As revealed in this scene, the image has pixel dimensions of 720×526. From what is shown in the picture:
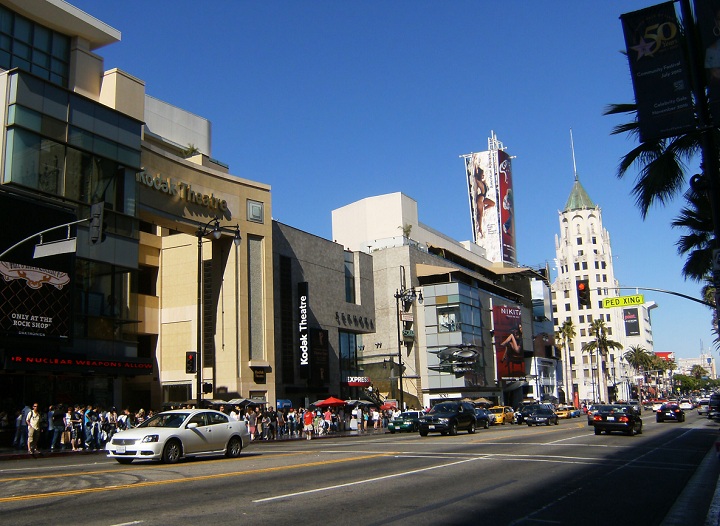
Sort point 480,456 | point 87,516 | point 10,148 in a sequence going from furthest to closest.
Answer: point 10,148
point 480,456
point 87,516

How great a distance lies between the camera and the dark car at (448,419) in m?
32.1

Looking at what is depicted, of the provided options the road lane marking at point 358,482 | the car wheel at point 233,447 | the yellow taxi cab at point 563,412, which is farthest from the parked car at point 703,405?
the car wheel at point 233,447

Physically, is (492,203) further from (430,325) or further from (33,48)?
(33,48)

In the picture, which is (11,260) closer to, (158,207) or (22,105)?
(22,105)

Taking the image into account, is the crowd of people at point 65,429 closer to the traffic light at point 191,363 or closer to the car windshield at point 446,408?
the traffic light at point 191,363

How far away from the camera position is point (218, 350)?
44.3 metres

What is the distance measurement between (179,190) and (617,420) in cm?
2814

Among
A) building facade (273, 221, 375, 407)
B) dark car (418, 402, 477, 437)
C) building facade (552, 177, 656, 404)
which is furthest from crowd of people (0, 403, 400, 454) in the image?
building facade (552, 177, 656, 404)

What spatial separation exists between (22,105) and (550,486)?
2833cm

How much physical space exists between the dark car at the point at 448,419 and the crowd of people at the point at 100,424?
8195 millimetres

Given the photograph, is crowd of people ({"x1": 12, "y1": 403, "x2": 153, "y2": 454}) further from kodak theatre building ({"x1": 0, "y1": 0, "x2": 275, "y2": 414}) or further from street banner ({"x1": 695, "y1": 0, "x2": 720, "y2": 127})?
street banner ({"x1": 695, "y1": 0, "x2": 720, "y2": 127})

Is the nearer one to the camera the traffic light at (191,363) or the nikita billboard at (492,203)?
the traffic light at (191,363)

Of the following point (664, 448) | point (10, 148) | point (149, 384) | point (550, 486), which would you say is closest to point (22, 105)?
point (10, 148)

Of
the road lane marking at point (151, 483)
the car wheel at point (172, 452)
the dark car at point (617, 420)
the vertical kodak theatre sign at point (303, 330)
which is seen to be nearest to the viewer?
the road lane marking at point (151, 483)
